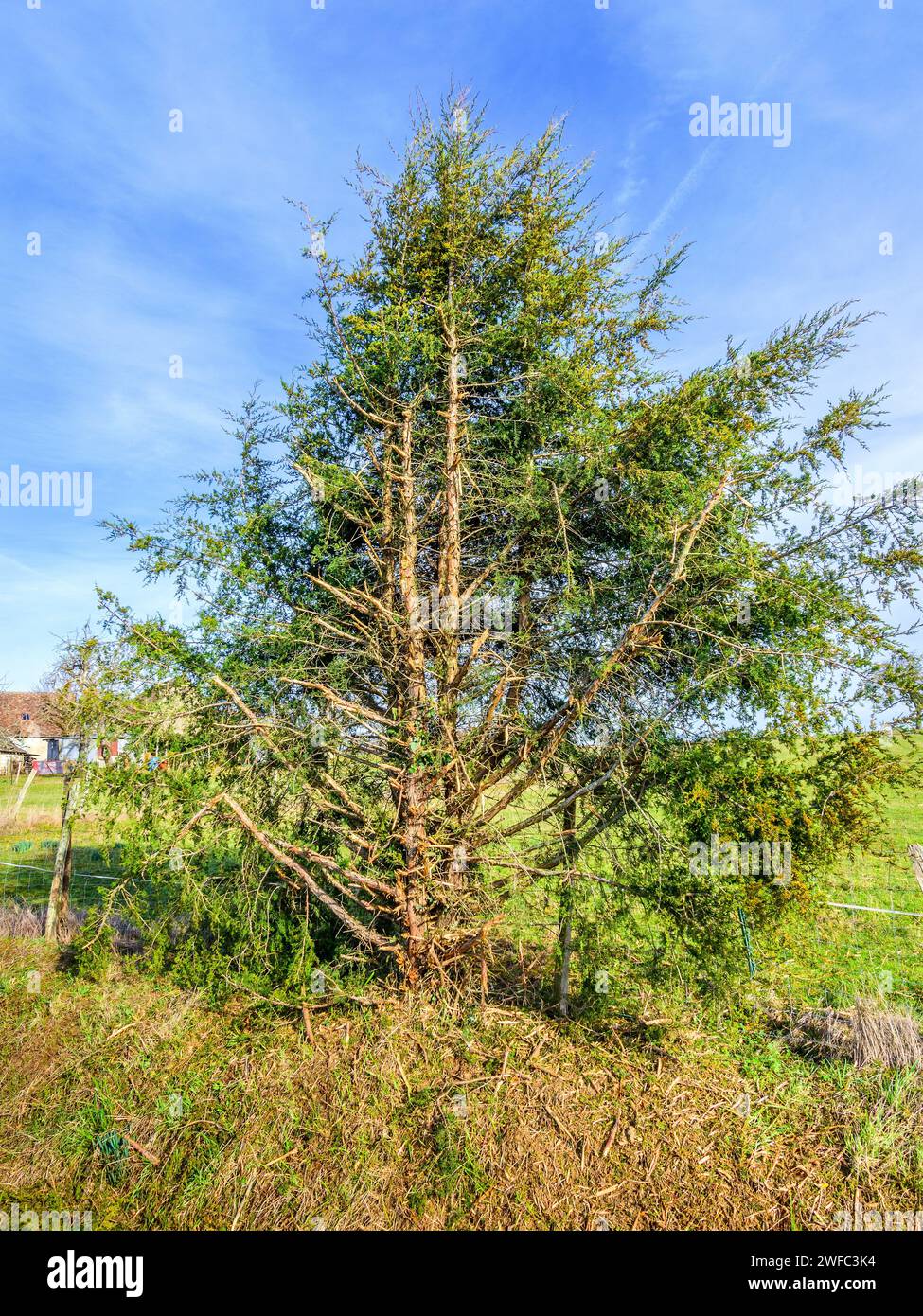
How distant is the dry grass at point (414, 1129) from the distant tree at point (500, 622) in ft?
3.05

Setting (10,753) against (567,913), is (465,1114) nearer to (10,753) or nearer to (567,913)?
(567,913)

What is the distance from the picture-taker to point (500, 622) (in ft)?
20.7

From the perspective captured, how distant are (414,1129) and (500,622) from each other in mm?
3998

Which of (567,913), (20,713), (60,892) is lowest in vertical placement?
(60,892)

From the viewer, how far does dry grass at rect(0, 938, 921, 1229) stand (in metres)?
4.29

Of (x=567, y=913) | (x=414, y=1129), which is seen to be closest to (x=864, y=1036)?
(x=567, y=913)

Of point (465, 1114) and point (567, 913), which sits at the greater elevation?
point (567, 913)

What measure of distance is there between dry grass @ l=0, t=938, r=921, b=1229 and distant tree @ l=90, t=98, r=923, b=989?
929 mm

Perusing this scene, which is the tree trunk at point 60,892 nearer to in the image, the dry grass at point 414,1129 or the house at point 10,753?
the dry grass at point 414,1129

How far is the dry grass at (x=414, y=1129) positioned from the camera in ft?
14.1

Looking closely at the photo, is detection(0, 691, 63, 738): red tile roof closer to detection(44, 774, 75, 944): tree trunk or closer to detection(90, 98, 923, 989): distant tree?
detection(44, 774, 75, 944): tree trunk
